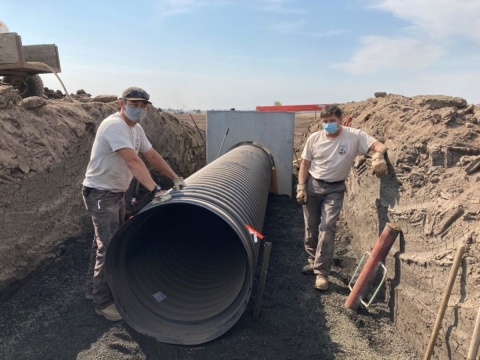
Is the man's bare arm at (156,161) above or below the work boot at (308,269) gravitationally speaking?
above

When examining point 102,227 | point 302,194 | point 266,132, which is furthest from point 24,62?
point 302,194

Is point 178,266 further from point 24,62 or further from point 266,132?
point 266,132

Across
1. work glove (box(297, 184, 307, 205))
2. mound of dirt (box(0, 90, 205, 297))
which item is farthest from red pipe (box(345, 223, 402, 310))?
mound of dirt (box(0, 90, 205, 297))

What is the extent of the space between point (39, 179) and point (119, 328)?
223 cm

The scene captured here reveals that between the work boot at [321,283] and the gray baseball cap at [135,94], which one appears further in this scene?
the work boot at [321,283]

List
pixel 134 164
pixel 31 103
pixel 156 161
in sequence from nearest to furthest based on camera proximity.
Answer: pixel 134 164 < pixel 156 161 < pixel 31 103

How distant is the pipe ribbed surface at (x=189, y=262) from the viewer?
3.44 metres

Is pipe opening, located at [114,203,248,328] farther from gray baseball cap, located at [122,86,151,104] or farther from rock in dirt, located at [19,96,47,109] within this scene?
rock in dirt, located at [19,96,47,109]

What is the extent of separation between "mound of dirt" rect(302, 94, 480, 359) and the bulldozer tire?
6.51m

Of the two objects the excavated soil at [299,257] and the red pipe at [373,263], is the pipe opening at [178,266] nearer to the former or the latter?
the excavated soil at [299,257]

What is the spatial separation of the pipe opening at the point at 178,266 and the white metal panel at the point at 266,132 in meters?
4.44

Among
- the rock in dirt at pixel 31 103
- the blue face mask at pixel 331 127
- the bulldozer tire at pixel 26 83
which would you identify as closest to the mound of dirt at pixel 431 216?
the blue face mask at pixel 331 127

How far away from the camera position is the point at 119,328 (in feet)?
12.5

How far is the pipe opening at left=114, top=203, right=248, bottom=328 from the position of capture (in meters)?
3.70
